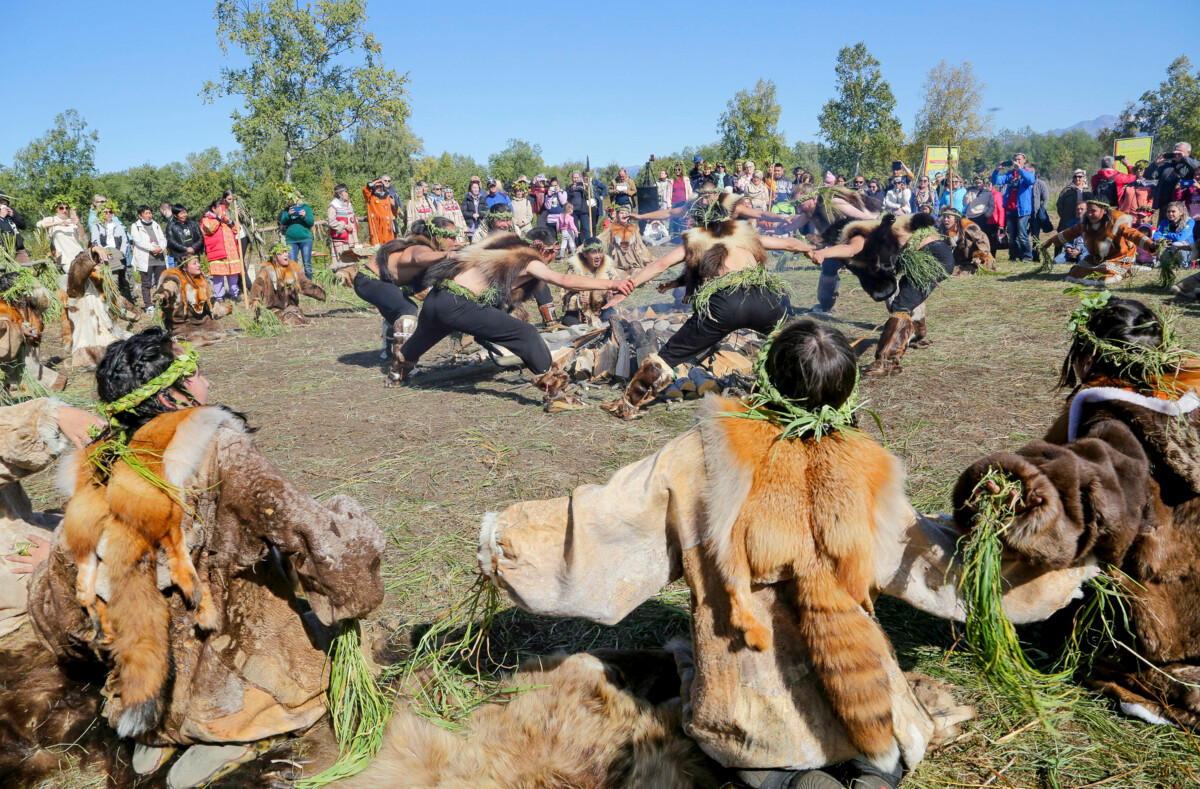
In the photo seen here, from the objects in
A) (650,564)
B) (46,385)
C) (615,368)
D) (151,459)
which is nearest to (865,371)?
(615,368)

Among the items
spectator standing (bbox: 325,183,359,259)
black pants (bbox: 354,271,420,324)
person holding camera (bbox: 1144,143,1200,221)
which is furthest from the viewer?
spectator standing (bbox: 325,183,359,259)

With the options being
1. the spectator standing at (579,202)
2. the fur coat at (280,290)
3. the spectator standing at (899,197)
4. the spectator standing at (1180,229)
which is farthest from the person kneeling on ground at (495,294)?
the spectator standing at (899,197)

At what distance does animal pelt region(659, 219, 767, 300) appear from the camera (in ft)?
21.4

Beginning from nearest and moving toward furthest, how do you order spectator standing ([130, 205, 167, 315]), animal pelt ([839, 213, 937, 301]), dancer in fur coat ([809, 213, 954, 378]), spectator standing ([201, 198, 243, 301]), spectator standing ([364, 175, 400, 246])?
dancer in fur coat ([809, 213, 954, 378]), animal pelt ([839, 213, 937, 301]), spectator standing ([201, 198, 243, 301]), spectator standing ([130, 205, 167, 315]), spectator standing ([364, 175, 400, 246])

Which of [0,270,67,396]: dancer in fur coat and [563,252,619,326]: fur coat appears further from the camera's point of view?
[563,252,619,326]: fur coat

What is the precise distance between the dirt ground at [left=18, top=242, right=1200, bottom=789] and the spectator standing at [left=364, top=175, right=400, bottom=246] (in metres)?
5.32

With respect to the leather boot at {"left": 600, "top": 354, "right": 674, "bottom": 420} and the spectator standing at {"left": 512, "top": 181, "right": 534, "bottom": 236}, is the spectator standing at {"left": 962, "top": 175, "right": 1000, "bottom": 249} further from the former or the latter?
the leather boot at {"left": 600, "top": 354, "right": 674, "bottom": 420}

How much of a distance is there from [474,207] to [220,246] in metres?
5.46

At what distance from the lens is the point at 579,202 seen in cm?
1792

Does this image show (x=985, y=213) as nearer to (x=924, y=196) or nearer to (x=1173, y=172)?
(x=1173, y=172)

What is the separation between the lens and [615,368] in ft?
24.4

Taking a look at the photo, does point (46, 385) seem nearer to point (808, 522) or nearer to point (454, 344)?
point (454, 344)

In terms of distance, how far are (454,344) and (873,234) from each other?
17.0 ft

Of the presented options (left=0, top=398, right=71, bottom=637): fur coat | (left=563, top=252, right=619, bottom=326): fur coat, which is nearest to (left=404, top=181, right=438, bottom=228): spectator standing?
(left=563, top=252, right=619, bottom=326): fur coat
